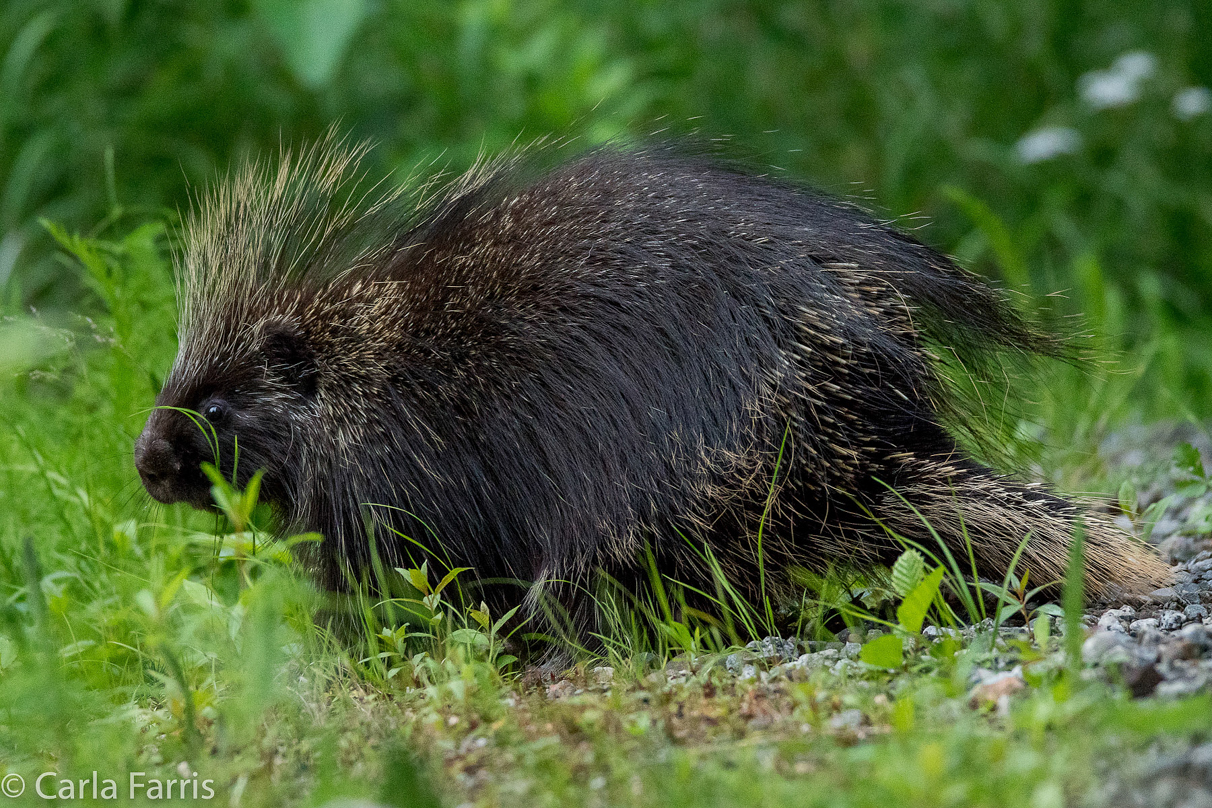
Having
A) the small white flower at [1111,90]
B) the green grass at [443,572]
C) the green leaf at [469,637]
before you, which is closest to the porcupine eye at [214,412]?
the green grass at [443,572]

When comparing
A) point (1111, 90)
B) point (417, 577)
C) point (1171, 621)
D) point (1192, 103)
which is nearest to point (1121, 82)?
point (1111, 90)

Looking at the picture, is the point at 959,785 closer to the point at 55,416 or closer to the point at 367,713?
the point at 367,713

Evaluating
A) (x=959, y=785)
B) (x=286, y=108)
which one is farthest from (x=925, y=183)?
(x=959, y=785)

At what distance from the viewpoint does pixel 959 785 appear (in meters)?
1.71

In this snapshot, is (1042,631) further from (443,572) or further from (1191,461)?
(443,572)

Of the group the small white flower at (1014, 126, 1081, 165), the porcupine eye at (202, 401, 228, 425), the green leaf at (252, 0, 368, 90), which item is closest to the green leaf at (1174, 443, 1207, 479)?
the porcupine eye at (202, 401, 228, 425)

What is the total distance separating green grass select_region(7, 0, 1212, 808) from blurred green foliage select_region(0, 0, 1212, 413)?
0.03 m

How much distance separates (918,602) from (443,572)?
1.33 m

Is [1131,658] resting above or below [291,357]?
below

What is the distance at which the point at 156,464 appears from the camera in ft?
10.5

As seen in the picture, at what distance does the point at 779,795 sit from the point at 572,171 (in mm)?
2002

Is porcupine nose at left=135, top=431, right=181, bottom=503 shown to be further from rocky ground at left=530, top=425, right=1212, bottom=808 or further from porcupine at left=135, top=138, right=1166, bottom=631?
rocky ground at left=530, top=425, right=1212, bottom=808

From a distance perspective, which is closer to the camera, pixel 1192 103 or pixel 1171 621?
pixel 1171 621

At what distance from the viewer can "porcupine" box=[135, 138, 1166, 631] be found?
289cm
